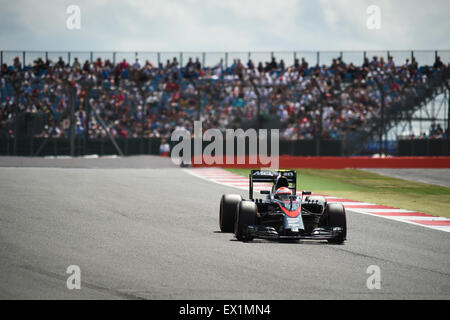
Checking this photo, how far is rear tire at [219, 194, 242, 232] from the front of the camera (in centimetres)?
847

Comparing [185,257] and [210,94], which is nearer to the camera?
[185,257]

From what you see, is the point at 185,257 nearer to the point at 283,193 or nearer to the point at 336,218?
Result: the point at 283,193

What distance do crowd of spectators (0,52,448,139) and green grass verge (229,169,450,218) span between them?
333 centimetres

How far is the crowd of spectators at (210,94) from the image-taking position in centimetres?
2514

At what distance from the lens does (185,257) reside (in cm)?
655

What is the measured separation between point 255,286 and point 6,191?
28.7ft

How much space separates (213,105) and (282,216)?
20.1 meters

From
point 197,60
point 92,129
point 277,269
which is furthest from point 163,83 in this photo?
point 277,269

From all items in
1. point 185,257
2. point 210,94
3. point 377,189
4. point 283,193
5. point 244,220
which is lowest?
point 377,189

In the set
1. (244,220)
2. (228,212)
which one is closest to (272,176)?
(228,212)

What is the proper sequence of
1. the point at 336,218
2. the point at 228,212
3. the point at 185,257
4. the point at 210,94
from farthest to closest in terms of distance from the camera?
the point at 210,94 < the point at 228,212 < the point at 336,218 < the point at 185,257

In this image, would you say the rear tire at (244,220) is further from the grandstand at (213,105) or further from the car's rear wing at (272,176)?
the grandstand at (213,105)

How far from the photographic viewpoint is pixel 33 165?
2239 centimetres

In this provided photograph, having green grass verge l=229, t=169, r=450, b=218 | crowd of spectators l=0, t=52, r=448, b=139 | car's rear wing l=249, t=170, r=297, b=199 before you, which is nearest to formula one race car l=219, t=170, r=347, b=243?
car's rear wing l=249, t=170, r=297, b=199
